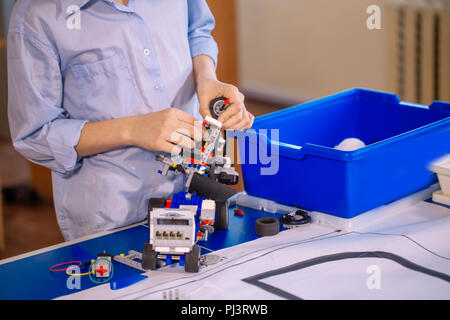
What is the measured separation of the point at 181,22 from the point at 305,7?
2.80m

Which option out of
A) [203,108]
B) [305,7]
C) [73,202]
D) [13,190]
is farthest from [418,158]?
[305,7]

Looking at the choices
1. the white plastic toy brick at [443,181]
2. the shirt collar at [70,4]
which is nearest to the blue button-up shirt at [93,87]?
the shirt collar at [70,4]

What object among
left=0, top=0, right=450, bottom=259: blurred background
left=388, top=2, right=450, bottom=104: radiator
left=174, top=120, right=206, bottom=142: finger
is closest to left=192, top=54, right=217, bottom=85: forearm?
left=174, top=120, right=206, bottom=142: finger

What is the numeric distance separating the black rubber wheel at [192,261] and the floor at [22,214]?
5.85 feet

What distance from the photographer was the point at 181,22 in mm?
1329

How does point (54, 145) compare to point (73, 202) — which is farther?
point (73, 202)

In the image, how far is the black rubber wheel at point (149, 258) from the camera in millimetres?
1058

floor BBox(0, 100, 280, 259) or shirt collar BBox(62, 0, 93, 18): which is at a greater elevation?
shirt collar BBox(62, 0, 93, 18)

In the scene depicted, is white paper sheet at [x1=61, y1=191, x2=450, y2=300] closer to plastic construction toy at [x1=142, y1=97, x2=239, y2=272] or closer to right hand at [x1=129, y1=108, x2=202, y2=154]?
plastic construction toy at [x1=142, y1=97, x2=239, y2=272]

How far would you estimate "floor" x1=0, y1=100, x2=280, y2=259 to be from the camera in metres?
2.75

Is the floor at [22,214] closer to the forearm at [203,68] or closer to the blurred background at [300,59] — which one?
the blurred background at [300,59]

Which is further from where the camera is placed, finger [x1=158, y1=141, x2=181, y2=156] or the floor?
the floor

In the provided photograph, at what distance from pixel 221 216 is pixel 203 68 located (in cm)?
34

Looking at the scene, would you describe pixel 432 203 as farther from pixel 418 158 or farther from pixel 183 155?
pixel 183 155
